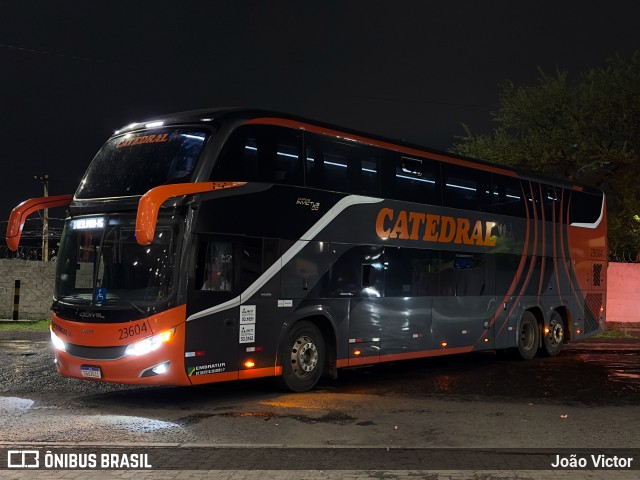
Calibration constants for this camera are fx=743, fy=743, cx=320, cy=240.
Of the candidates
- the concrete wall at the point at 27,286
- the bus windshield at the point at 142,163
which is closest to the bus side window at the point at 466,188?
the bus windshield at the point at 142,163

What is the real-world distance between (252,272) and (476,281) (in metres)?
6.18

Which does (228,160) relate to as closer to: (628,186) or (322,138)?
(322,138)

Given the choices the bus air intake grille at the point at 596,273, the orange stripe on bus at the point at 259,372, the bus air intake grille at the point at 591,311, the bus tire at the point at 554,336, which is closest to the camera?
the orange stripe on bus at the point at 259,372

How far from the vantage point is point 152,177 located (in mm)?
10344

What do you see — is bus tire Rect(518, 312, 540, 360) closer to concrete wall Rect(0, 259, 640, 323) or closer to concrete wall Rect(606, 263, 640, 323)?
concrete wall Rect(606, 263, 640, 323)

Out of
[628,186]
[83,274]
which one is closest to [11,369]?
[83,274]

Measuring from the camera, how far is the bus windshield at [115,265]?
32.3ft

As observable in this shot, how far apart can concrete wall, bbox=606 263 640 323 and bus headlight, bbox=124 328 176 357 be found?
20.2 meters

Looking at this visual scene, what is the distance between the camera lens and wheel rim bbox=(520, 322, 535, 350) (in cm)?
1689

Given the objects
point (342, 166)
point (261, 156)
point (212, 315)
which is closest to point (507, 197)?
point (342, 166)

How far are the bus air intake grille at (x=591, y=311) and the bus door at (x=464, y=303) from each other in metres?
4.40

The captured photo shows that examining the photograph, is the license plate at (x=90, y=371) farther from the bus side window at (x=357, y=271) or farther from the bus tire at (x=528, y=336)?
the bus tire at (x=528, y=336)

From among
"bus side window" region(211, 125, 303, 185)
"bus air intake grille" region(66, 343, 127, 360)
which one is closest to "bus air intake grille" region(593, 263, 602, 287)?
"bus side window" region(211, 125, 303, 185)

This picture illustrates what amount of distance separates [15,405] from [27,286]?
49.7 ft
